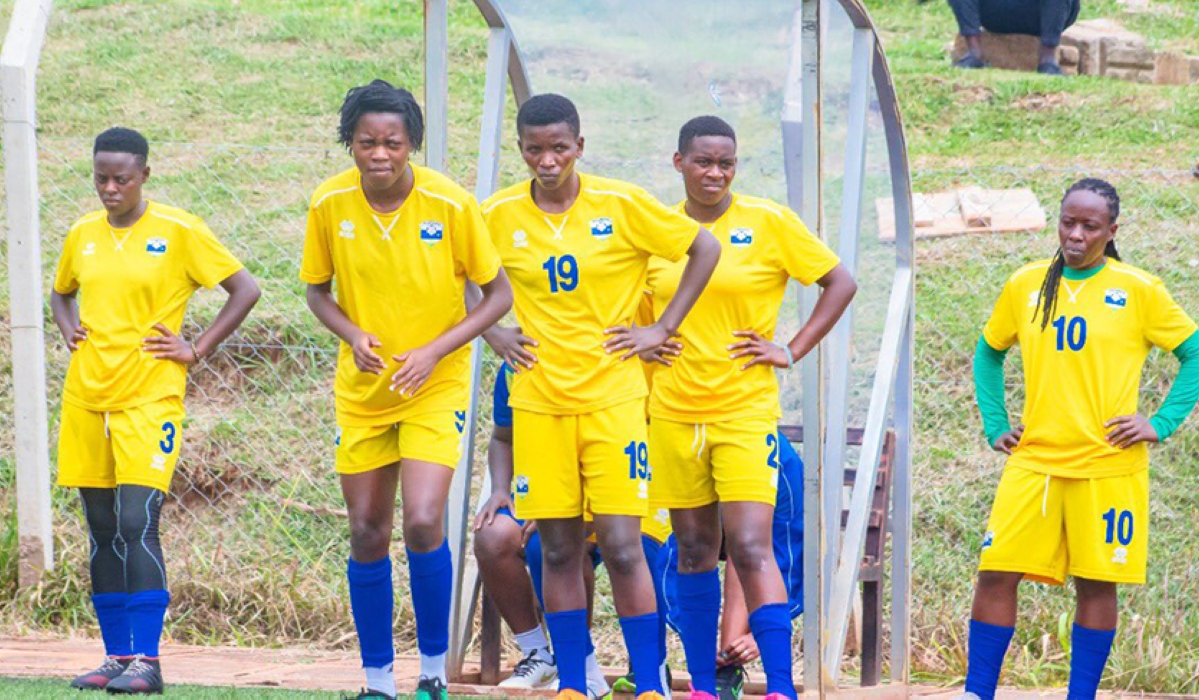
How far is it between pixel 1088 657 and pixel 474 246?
252 cm

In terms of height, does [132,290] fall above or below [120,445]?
above

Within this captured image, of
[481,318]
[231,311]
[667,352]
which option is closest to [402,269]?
[481,318]

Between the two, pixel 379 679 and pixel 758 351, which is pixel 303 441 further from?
pixel 758 351

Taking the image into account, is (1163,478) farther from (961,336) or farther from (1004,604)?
(1004,604)

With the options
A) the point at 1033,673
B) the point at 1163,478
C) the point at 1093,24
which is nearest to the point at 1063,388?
the point at 1033,673

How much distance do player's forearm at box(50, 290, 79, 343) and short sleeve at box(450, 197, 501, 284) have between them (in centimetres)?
159

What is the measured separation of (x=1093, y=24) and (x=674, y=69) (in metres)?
8.41

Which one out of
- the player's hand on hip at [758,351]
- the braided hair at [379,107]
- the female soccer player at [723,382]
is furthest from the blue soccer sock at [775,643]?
the braided hair at [379,107]

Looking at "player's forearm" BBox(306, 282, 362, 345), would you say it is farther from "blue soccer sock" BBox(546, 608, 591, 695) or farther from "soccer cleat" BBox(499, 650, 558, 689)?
"soccer cleat" BBox(499, 650, 558, 689)

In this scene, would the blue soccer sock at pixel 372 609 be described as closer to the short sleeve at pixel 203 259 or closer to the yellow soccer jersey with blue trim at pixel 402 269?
the yellow soccer jersey with blue trim at pixel 402 269

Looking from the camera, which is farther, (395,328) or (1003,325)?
(1003,325)

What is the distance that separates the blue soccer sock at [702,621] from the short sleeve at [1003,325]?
1.39 m

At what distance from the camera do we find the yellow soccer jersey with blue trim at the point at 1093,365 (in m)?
5.72

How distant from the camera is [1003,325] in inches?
241
